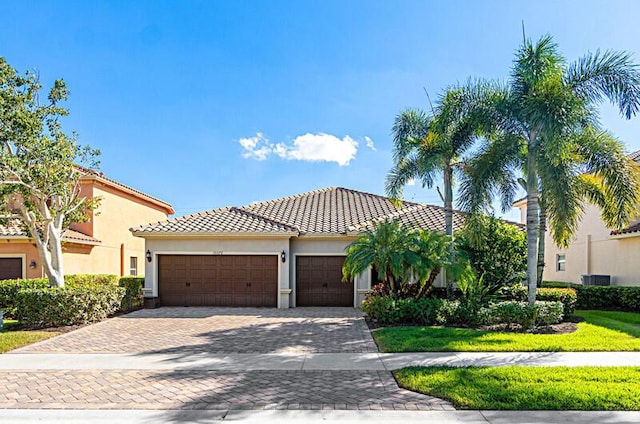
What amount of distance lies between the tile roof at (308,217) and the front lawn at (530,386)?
799 cm

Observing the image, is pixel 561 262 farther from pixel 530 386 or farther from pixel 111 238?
pixel 111 238

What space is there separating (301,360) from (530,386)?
411 centimetres

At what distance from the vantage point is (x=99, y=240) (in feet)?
65.2

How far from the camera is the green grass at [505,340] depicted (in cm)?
905

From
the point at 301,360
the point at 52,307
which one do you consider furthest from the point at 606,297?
the point at 52,307

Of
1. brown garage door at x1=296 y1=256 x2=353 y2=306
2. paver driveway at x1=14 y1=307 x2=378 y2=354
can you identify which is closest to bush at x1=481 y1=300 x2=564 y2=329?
paver driveway at x1=14 y1=307 x2=378 y2=354

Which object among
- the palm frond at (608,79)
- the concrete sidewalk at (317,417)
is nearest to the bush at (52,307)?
the concrete sidewalk at (317,417)

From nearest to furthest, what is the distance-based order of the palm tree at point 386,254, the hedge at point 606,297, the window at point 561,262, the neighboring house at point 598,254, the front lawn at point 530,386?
the front lawn at point 530,386, the palm tree at point 386,254, the hedge at point 606,297, the neighboring house at point 598,254, the window at point 561,262

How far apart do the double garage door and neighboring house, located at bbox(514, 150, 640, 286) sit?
35.5 feet

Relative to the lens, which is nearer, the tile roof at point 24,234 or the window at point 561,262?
the tile roof at point 24,234

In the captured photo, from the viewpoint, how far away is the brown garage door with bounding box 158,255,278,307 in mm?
16750

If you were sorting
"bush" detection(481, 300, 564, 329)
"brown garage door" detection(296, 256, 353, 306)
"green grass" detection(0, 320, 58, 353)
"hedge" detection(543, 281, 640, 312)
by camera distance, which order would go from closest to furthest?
1. "green grass" detection(0, 320, 58, 353)
2. "bush" detection(481, 300, 564, 329)
3. "hedge" detection(543, 281, 640, 312)
4. "brown garage door" detection(296, 256, 353, 306)

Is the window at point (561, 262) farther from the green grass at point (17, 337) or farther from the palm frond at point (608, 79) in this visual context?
the green grass at point (17, 337)

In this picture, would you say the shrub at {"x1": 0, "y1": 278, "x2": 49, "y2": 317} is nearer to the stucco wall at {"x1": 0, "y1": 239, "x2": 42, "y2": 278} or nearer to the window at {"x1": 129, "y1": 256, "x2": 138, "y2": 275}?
the stucco wall at {"x1": 0, "y1": 239, "x2": 42, "y2": 278}
